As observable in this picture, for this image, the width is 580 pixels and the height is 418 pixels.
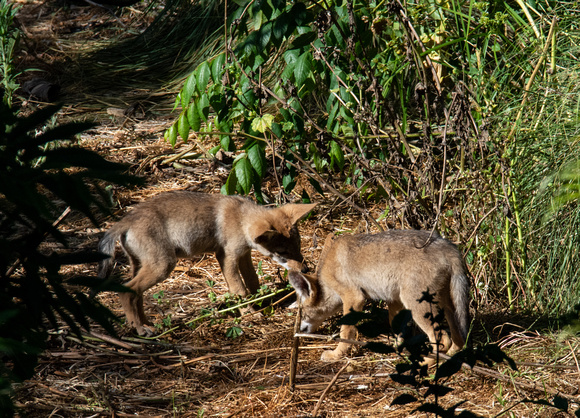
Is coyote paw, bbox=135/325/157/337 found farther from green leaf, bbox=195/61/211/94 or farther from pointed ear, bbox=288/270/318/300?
green leaf, bbox=195/61/211/94

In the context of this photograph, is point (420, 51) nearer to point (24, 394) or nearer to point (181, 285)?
point (181, 285)

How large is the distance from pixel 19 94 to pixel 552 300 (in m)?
7.69

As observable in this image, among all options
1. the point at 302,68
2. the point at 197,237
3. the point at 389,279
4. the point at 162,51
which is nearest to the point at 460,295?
the point at 389,279

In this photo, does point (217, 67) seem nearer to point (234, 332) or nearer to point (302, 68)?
point (302, 68)

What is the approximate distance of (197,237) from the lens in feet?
17.5

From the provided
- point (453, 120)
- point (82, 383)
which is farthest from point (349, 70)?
point (82, 383)

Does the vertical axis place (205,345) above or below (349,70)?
below

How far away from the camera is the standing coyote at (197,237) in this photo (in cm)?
499

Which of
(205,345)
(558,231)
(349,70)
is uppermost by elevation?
(349,70)

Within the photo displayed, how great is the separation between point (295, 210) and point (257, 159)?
60 centimetres

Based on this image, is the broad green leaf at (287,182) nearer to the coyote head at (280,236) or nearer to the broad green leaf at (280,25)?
the coyote head at (280,236)

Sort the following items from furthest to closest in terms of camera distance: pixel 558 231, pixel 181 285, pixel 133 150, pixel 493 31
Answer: pixel 133 150
pixel 181 285
pixel 493 31
pixel 558 231

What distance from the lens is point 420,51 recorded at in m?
4.78

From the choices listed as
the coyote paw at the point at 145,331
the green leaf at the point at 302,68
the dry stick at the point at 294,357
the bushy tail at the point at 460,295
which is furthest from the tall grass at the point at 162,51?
the dry stick at the point at 294,357
